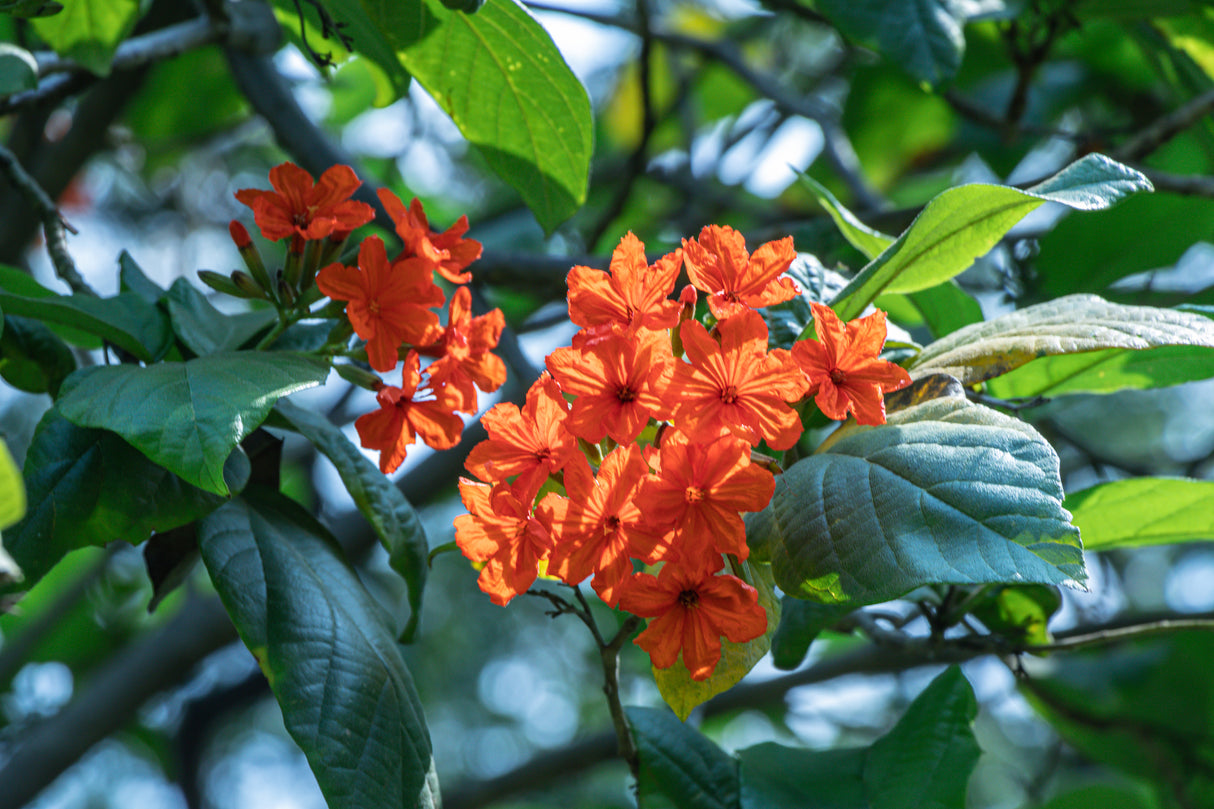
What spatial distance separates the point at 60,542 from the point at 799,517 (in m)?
0.91

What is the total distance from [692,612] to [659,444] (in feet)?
0.73

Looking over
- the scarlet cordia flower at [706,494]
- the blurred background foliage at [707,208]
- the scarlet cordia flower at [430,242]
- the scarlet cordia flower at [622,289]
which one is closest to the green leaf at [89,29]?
the blurred background foliage at [707,208]

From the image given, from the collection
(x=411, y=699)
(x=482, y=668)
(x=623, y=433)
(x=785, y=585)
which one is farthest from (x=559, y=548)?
(x=482, y=668)

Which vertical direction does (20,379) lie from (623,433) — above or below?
below

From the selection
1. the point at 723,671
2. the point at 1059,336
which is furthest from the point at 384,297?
the point at 1059,336

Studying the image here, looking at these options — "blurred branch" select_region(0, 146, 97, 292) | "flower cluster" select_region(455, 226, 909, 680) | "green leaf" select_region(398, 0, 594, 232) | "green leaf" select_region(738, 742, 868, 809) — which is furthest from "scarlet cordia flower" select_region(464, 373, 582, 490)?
"blurred branch" select_region(0, 146, 97, 292)

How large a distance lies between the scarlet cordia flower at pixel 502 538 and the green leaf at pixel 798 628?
0.45 m

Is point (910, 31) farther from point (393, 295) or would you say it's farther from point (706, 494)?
point (706, 494)

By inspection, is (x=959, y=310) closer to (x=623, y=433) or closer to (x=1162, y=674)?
(x=623, y=433)

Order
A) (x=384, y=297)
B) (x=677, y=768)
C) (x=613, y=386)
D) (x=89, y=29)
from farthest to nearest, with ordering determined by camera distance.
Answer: (x=89, y=29) → (x=677, y=768) → (x=384, y=297) → (x=613, y=386)

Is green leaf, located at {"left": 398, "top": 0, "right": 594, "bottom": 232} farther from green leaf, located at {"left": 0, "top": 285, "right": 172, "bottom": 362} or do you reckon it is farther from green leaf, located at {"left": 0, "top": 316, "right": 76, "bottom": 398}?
green leaf, located at {"left": 0, "top": 316, "right": 76, "bottom": 398}

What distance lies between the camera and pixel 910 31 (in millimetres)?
1979

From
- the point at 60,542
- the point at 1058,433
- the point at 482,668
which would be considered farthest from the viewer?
the point at 482,668

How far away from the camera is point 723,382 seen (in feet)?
3.44
